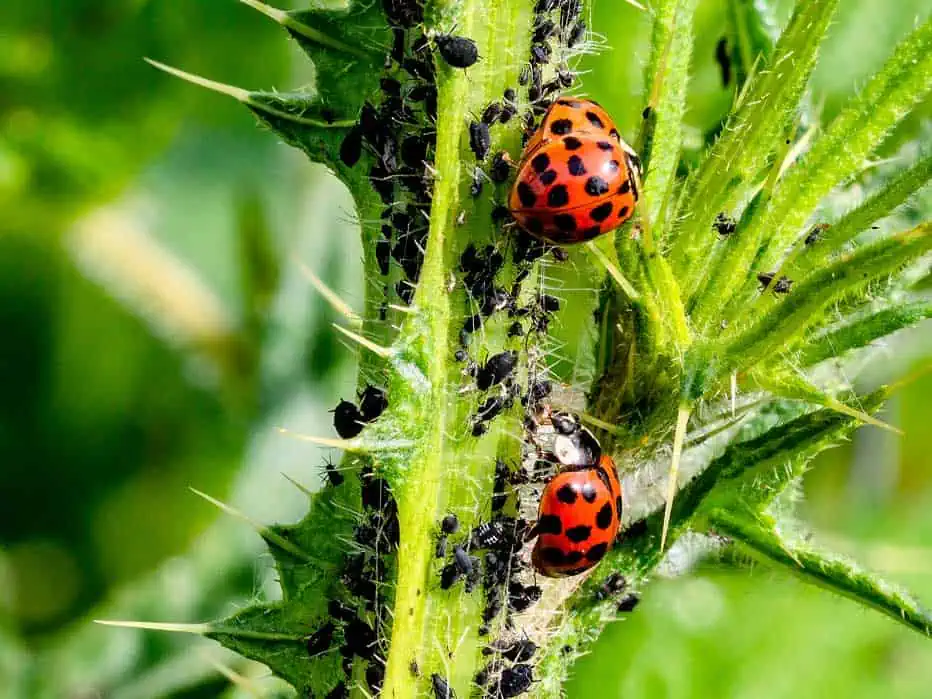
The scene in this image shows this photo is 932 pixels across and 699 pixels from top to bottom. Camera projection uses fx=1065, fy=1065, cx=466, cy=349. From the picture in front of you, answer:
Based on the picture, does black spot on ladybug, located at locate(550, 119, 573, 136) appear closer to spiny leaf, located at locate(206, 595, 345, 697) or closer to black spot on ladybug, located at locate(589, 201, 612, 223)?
black spot on ladybug, located at locate(589, 201, 612, 223)

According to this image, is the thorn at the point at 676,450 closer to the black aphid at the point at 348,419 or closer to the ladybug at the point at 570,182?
the ladybug at the point at 570,182

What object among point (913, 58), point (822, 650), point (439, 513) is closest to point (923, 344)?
point (822, 650)

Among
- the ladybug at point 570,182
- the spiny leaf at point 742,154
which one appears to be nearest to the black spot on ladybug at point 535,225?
the ladybug at point 570,182

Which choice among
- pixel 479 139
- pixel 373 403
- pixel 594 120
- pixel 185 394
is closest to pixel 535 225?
pixel 479 139

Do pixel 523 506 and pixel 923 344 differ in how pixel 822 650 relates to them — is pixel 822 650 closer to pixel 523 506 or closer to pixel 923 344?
pixel 923 344

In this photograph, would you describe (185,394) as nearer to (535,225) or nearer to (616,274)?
(535,225)
